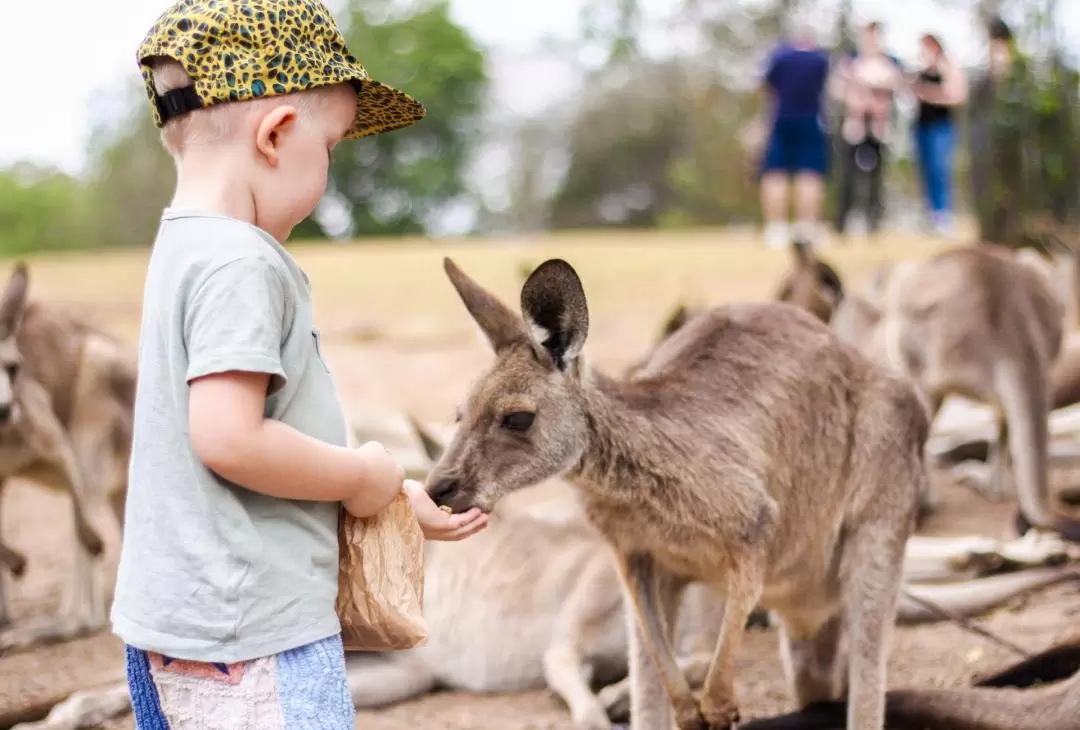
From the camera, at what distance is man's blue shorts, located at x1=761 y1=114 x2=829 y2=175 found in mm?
8469

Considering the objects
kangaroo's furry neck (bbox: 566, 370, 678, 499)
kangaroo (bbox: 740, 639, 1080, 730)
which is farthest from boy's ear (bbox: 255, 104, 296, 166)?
kangaroo (bbox: 740, 639, 1080, 730)

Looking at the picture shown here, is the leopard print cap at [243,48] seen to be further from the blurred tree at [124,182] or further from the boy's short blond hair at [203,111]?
the blurred tree at [124,182]

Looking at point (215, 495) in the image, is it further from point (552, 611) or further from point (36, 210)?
point (36, 210)

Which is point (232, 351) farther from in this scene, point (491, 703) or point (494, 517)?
point (494, 517)

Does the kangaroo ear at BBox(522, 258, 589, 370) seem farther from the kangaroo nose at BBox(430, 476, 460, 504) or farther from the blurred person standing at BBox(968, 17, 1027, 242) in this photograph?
the blurred person standing at BBox(968, 17, 1027, 242)

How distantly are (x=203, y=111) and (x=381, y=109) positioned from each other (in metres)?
0.30

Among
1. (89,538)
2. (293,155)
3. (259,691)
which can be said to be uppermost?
(293,155)

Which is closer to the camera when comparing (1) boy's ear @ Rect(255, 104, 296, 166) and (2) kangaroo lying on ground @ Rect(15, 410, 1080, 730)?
(1) boy's ear @ Rect(255, 104, 296, 166)

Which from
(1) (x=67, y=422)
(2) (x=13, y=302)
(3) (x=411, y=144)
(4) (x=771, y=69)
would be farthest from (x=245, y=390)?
(3) (x=411, y=144)

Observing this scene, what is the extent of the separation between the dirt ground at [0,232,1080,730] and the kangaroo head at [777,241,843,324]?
0.93 m

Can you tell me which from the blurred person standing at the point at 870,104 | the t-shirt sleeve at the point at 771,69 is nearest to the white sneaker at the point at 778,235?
the blurred person standing at the point at 870,104

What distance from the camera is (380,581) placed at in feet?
5.41

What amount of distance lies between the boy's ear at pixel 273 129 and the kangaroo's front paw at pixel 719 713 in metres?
1.43

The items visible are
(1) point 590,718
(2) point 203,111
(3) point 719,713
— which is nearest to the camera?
(2) point 203,111
